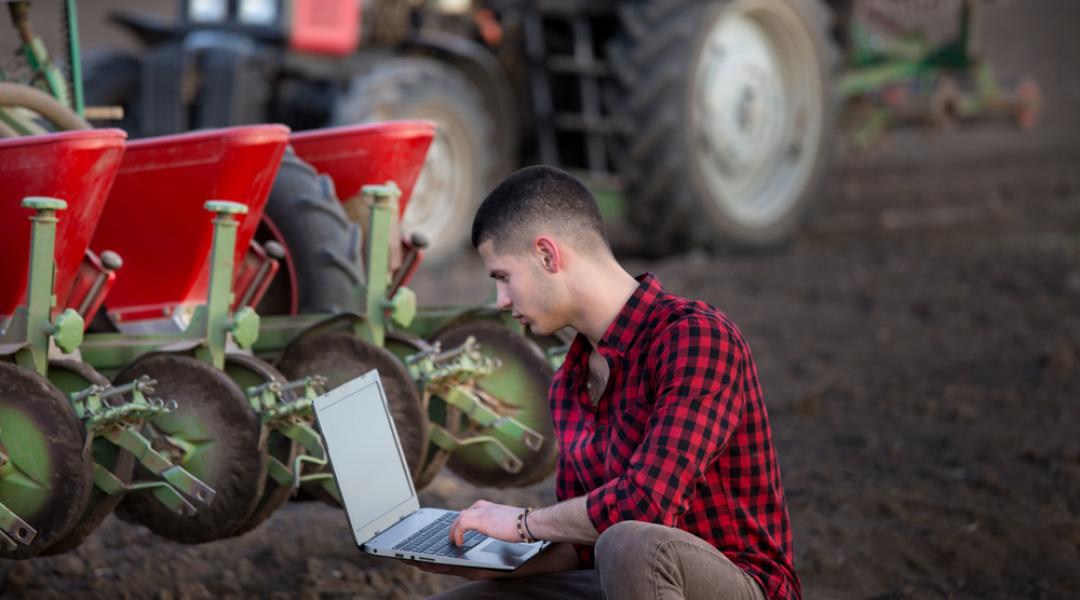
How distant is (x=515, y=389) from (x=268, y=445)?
28.2 inches

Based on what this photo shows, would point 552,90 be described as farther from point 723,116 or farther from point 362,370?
point 362,370

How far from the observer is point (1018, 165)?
15742 millimetres

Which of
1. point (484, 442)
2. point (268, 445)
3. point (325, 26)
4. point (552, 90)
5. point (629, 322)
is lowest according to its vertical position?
point (484, 442)

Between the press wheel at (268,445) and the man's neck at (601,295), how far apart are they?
1.18 metres

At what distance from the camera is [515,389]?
4.36 meters

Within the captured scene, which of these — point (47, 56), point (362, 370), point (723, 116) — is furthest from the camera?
point (723, 116)

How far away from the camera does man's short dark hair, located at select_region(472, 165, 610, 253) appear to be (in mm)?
2984

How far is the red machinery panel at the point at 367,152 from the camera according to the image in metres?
4.70

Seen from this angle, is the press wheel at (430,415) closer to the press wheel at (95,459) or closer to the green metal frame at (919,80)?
the press wheel at (95,459)

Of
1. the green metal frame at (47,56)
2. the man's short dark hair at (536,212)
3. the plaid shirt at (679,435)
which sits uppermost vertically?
the green metal frame at (47,56)

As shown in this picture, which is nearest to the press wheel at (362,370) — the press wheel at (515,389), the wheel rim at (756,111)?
the press wheel at (515,389)

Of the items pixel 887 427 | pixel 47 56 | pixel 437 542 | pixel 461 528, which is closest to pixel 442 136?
pixel 887 427

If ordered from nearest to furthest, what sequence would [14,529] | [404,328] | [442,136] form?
1. [14,529]
2. [404,328]
3. [442,136]

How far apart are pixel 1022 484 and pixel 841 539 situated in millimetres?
951
